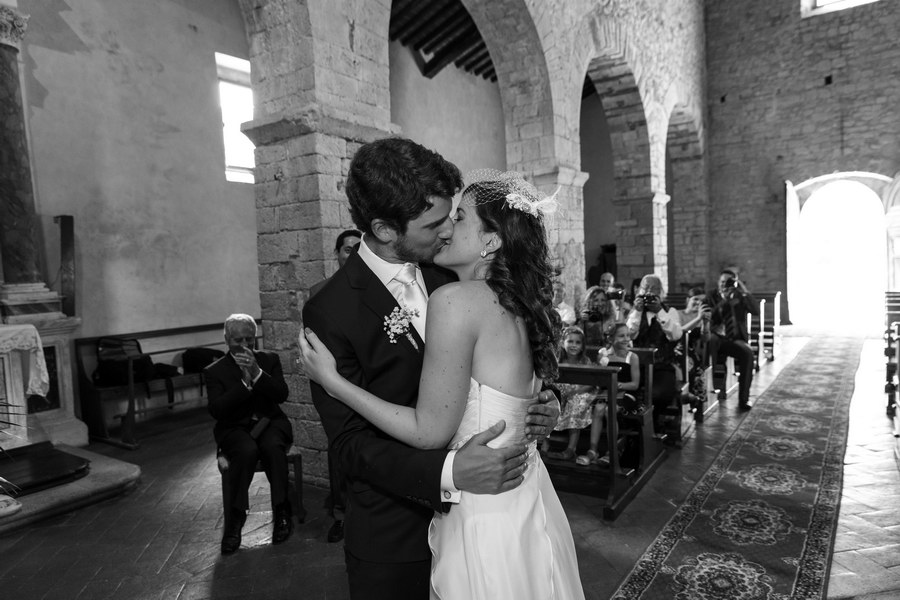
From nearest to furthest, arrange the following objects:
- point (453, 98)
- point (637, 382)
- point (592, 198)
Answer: point (637, 382), point (453, 98), point (592, 198)

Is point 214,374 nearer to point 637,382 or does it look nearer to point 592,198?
point 637,382

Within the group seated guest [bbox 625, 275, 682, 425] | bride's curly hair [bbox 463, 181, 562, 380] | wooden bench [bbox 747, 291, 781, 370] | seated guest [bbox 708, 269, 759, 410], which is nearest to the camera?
bride's curly hair [bbox 463, 181, 562, 380]

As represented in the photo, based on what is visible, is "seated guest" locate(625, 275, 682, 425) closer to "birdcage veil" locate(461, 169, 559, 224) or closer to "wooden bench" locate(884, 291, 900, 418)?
"wooden bench" locate(884, 291, 900, 418)

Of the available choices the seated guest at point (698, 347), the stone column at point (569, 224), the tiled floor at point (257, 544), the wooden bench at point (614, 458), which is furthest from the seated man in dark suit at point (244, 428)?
the stone column at point (569, 224)

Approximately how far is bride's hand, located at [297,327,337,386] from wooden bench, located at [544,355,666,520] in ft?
8.90

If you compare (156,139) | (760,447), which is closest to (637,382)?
(760,447)

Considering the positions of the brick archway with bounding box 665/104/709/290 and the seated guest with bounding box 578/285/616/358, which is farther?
the brick archway with bounding box 665/104/709/290

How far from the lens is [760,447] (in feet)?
16.0

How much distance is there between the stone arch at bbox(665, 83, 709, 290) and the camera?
1317 cm

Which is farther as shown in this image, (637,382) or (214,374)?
(637,382)

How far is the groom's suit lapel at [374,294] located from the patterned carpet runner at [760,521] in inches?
79.4

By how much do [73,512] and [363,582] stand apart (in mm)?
3645

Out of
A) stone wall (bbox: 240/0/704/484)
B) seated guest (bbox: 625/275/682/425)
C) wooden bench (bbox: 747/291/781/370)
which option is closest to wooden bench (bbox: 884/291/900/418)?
wooden bench (bbox: 747/291/781/370)

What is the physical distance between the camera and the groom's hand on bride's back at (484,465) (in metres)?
1.35
